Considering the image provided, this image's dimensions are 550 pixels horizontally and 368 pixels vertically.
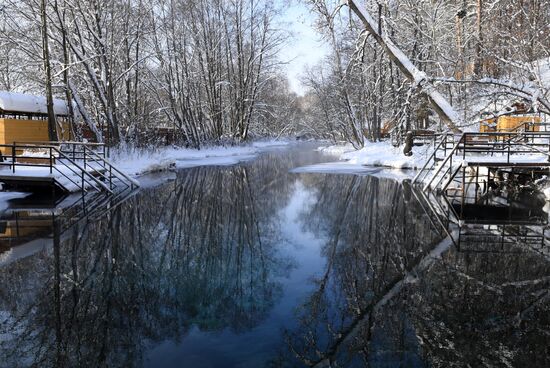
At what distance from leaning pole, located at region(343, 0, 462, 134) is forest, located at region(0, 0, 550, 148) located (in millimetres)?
440

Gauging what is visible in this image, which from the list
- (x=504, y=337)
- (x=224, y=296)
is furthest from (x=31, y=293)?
(x=504, y=337)

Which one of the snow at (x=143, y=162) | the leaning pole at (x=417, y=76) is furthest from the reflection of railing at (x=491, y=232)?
the snow at (x=143, y=162)

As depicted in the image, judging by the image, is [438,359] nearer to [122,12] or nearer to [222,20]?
[122,12]

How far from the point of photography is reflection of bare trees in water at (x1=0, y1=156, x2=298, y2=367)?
511 cm

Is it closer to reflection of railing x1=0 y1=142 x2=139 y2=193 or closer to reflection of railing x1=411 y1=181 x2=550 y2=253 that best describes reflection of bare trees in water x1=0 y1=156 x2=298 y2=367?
reflection of railing x1=411 y1=181 x2=550 y2=253

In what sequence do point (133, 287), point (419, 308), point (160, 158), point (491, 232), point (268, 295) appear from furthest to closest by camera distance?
point (160, 158) < point (491, 232) < point (133, 287) < point (268, 295) < point (419, 308)

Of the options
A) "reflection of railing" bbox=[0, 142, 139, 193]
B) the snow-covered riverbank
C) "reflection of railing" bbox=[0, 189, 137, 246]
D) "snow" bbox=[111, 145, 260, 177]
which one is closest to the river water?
"reflection of railing" bbox=[0, 189, 137, 246]

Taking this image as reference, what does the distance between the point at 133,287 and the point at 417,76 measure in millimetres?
16256

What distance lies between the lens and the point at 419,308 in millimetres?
5969

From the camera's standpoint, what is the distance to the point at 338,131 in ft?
192

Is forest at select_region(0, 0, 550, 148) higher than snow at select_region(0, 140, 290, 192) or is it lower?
higher

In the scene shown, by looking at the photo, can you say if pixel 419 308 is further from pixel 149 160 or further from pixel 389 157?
pixel 389 157

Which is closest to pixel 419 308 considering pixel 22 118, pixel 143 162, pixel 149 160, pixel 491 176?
pixel 491 176

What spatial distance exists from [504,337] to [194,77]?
4336 cm
